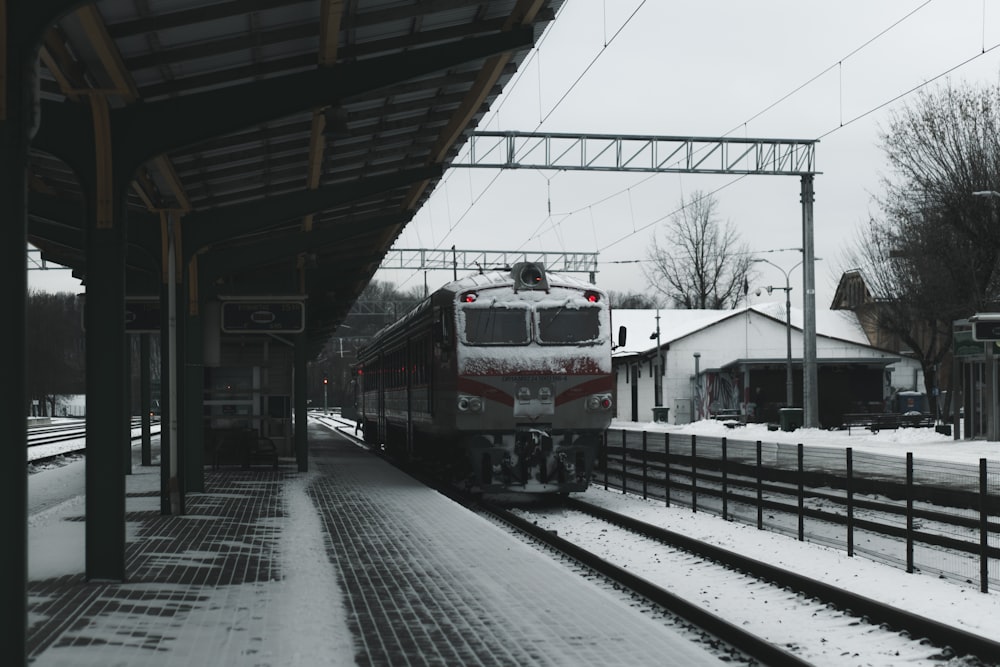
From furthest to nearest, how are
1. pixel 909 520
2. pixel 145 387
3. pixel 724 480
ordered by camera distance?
1. pixel 145 387
2. pixel 724 480
3. pixel 909 520

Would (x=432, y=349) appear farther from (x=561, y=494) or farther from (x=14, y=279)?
(x=14, y=279)

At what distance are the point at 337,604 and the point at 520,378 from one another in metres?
8.88

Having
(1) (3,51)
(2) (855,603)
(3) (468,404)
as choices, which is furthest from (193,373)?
(1) (3,51)

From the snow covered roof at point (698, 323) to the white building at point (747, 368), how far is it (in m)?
0.08

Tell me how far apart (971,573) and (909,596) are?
1.63m

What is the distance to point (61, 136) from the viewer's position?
9531mm

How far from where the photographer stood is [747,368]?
5359 centimetres

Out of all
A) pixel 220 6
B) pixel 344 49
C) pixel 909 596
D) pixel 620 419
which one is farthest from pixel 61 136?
pixel 620 419

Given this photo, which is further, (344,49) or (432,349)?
(432,349)

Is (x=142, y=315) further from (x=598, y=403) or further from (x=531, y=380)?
(x=598, y=403)

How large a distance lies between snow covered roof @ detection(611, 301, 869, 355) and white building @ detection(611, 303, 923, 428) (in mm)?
Result: 76

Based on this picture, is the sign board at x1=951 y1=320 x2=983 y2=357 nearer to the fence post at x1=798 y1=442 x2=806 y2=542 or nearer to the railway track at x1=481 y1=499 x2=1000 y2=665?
the fence post at x1=798 y1=442 x2=806 y2=542

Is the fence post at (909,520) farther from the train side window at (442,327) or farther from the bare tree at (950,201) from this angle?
the bare tree at (950,201)

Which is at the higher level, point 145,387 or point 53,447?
point 145,387
